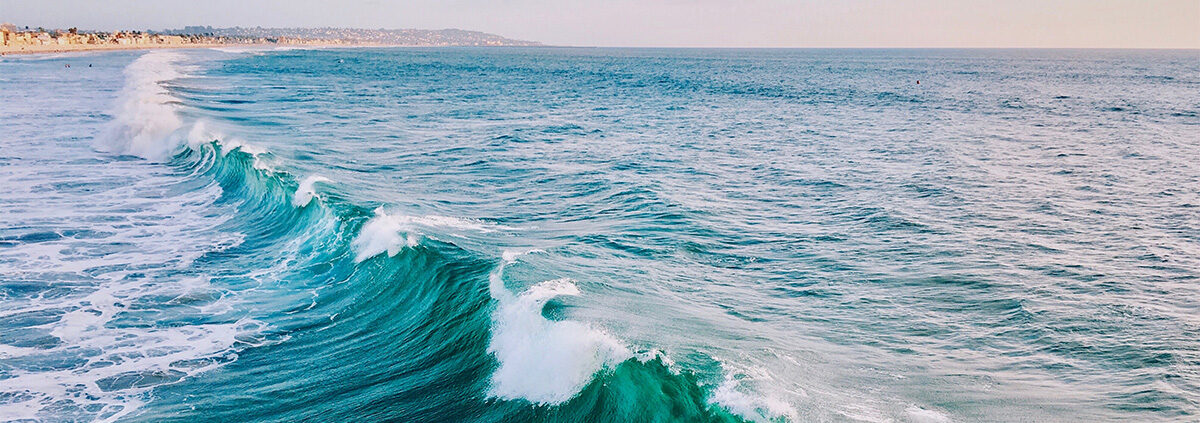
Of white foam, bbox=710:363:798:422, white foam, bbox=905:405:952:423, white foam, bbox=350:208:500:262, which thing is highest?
white foam, bbox=710:363:798:422

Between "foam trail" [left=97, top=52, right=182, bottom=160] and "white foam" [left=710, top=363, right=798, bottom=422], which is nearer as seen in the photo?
"white foam" [left=710, top=363, right=798, bottom=422]

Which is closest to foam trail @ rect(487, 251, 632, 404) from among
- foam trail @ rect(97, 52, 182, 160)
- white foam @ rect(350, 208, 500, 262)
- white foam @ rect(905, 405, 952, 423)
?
white foam @ rect(905, 405, 952, 423)

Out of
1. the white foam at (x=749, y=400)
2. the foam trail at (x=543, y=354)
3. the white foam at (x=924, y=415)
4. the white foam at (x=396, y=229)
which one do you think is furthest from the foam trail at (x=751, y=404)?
the white foam at (x=396, y=229)

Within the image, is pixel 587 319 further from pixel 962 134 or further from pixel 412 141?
pixel 962 134

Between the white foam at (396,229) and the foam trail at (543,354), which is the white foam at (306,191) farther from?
the foam trail at (543,354)

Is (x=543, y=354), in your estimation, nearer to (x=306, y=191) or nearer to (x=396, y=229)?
(x=396, y=229)

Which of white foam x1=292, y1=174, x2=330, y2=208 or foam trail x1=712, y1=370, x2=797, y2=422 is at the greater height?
foam trail x1=712, y1=370, x2=797, y2=422

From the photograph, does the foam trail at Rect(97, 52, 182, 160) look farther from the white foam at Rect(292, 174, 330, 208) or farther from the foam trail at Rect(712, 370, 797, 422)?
the foam trail at Rect(712, 370, 797, 422)
